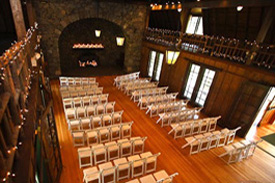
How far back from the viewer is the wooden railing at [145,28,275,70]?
6.78 metres

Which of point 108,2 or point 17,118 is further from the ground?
point 108,2

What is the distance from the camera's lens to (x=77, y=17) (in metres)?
10.9

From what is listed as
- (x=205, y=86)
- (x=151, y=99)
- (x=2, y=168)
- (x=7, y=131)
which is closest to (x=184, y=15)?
Answer: (x=205, y=86)

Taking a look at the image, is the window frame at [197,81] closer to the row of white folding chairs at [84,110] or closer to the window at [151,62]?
the window at [151,62]

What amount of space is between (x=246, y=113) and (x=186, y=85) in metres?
3.64

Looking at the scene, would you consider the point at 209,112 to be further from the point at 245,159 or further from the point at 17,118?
the point at 17,118

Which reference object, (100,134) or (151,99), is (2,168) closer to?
(100,134)

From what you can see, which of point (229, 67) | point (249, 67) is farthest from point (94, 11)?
point (249, 67)

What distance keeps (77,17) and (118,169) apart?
33.1 ft

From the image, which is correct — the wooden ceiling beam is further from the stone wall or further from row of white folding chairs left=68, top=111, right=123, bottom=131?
row of white folding chairs left=68, top=111, right=123, bottom=131

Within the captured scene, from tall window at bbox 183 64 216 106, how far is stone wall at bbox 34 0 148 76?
5743 millimetres

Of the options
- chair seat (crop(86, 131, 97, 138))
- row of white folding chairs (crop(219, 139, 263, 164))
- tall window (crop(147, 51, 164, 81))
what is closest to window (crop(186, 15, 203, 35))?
A: tall window (crop(147, 51, 164, 81))

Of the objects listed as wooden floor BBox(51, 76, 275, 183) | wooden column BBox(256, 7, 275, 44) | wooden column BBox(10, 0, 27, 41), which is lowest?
wooden floor BBox(51, 76, 275, 183)

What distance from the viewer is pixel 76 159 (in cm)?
546
